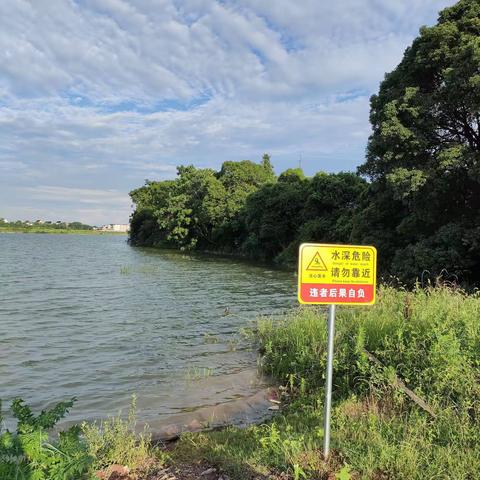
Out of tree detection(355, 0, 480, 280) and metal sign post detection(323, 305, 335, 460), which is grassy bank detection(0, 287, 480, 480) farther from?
tree detection(355, 0, 480, 280)

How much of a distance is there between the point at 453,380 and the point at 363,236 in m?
17.6

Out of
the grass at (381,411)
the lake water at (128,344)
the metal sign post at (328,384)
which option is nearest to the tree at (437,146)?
the lake water at (128,344)

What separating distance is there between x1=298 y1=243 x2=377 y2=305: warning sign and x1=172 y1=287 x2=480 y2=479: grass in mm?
1252

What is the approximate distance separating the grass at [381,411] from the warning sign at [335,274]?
4.11ft

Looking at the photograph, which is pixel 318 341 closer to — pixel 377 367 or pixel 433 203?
pixel 377 367

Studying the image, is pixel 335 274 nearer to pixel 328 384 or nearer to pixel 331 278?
pixel 331 278

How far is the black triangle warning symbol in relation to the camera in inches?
142

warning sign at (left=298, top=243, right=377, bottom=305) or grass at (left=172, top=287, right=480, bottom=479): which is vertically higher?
warning sign at (left=298, top=243, right=377, bottom=305)

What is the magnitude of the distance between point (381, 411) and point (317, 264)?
87.7 inches

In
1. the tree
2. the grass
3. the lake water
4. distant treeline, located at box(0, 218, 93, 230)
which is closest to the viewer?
the grass

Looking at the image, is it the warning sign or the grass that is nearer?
the warning sign

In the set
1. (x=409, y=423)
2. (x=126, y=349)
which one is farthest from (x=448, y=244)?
(x=409, y=423)

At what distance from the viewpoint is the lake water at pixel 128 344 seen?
25.4ft

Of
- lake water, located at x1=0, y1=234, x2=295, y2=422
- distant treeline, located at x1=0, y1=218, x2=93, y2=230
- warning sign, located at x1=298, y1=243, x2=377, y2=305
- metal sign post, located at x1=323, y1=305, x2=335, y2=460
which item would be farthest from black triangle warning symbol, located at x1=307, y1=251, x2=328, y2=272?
distant treeline, located at x1=0, y1=218, x2=93, y2=230
